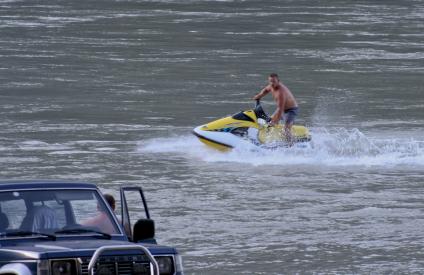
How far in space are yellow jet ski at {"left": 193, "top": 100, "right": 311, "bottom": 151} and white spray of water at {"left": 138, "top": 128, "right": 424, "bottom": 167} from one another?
0.16 meters

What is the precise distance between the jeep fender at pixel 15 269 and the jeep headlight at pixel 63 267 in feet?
0.57

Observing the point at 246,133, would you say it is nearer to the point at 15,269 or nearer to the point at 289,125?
the point at 289,125

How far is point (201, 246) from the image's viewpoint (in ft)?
51.1

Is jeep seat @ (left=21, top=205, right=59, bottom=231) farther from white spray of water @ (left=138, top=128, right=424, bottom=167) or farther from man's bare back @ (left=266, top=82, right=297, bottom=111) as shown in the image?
man's bare back @ (left=266, top=82, right=297, bottom=111)

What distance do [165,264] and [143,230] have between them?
1.76ft

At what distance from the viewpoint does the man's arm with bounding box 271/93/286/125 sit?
2431 cm

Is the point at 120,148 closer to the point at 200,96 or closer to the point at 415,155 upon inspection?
the point at 415,155

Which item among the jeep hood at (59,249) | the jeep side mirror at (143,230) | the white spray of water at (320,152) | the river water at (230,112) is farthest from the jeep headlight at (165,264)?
the white spray of water at (320,152)

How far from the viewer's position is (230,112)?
96.6ft

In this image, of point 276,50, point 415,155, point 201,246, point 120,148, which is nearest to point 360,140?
point 415,155

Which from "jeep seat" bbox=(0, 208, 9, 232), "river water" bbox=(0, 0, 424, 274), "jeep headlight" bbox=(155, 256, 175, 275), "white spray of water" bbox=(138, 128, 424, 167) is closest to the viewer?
"jeep headlight" bbox=(155, 256, 175, 275)

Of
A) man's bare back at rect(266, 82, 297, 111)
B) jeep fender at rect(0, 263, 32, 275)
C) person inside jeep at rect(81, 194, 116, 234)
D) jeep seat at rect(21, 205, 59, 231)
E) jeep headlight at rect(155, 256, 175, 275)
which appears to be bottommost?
jeep headlight at rect(155, 256, 175, 275)

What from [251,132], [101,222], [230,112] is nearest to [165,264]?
[101,222]

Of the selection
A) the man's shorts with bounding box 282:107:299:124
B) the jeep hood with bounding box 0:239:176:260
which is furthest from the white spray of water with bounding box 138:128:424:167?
the jeep hood with bounding box 0:239:176:260
